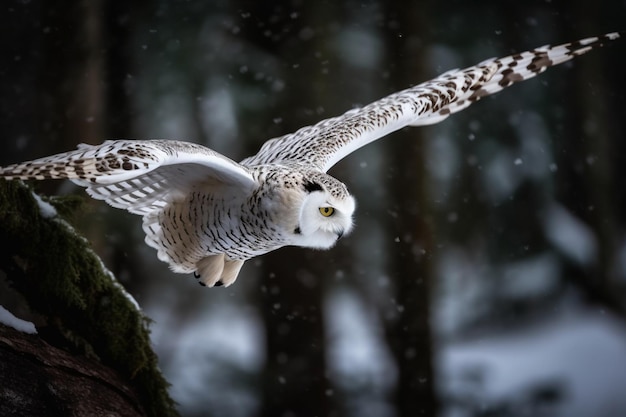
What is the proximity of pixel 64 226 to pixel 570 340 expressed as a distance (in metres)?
4.44

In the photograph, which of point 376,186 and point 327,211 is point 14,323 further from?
point 376,186

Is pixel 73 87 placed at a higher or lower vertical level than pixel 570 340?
higher

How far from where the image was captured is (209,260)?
2.37 m

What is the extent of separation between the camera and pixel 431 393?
4.29 metres

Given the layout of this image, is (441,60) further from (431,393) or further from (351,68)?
(431,393)

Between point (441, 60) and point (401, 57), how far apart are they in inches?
20.4

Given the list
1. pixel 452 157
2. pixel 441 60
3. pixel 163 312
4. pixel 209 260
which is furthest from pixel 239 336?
pixel 209 260

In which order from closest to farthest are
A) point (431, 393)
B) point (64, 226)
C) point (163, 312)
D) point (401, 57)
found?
point (64, 226)
point (431, 393)
point (401, 57)
point (163, 312)

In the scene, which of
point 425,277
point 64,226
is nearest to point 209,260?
point 64,226

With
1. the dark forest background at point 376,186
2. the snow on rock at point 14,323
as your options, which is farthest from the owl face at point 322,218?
the dark forest background at point 376,186

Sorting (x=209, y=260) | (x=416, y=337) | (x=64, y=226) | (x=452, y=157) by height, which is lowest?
(x=416, y=337)

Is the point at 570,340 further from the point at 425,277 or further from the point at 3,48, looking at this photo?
the point at 3,48

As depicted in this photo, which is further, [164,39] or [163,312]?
[163,312]

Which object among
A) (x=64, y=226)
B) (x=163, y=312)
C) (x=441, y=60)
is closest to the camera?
(x=64, y=226)
